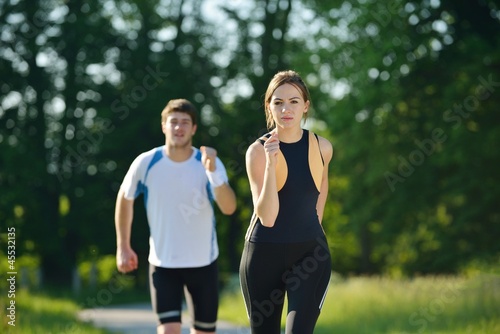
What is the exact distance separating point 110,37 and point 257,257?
26129 millimetres

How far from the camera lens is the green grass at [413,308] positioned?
1238 centimetres

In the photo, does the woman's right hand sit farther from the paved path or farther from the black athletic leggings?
the paved path

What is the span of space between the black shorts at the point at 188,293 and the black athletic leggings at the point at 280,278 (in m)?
1.53

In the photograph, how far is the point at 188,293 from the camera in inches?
265

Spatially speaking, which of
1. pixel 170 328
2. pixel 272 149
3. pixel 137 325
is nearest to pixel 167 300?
pixel 170 328

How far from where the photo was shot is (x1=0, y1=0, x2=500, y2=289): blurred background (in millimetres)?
22641

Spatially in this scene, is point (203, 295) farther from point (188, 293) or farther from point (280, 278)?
→ point (280, 278)


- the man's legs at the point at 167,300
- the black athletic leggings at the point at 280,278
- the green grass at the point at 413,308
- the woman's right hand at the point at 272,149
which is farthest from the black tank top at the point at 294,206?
the green grass at the point at 413,308

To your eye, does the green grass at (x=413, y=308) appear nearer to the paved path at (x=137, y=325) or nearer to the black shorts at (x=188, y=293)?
the paved path at (x=137, y=325)

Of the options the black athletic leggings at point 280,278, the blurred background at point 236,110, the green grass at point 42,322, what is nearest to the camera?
the black athletic leggings at point 280,278

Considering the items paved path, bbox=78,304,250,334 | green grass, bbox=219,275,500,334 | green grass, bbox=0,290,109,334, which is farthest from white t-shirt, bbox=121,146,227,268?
paved path, bbox=78,304,250,334

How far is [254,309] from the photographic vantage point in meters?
5.02

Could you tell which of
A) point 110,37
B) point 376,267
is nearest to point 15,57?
point 110,37

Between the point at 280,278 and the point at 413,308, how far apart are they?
992cm
